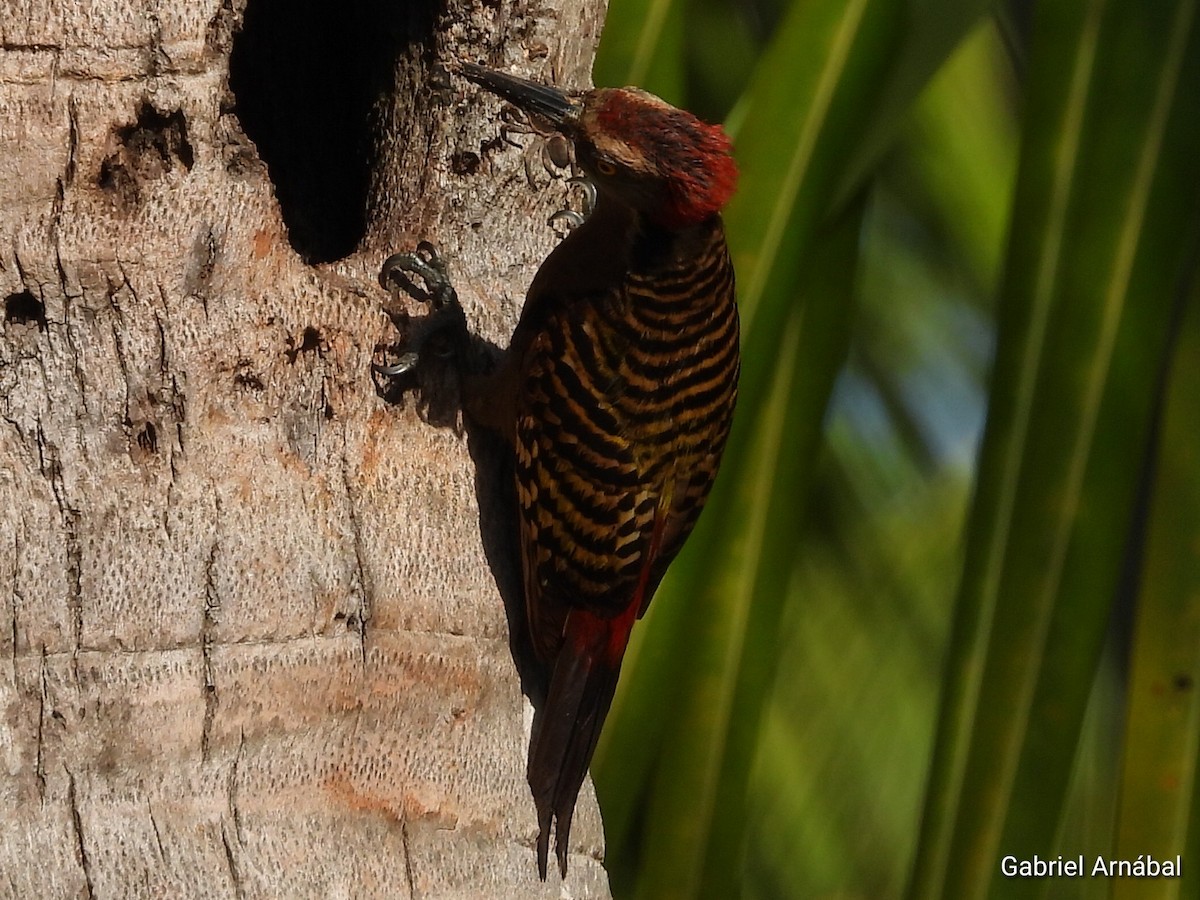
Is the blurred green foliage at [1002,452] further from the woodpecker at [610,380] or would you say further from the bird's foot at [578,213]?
the bird's foot at [578,213]

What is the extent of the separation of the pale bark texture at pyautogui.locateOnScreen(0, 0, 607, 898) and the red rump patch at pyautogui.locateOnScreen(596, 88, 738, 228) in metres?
0.42

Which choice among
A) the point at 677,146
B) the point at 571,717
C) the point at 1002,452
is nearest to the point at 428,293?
the point at 677,146

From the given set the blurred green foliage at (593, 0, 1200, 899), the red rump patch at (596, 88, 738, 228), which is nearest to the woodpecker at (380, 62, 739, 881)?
the red rump patch at (596, 88, 738, 228)

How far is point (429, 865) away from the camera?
183cm

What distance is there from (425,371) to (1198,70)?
122 centimetres

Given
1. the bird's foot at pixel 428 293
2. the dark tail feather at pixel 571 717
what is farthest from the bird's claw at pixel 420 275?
the dark tail feather at pixel 571 717

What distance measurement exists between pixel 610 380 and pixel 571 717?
514mm

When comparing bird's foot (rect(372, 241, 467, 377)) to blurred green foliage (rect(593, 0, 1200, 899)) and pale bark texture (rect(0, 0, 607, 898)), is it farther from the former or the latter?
blurred green foliage (rect(593, 0, 1200, 899))

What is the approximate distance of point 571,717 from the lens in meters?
2.05

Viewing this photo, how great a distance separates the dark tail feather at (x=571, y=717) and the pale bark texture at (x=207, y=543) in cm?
3

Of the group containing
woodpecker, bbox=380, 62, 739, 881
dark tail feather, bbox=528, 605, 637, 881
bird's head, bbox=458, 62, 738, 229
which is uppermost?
bird's head, bbox=458, 62, 738, 229

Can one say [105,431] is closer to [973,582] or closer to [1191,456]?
[973,582]

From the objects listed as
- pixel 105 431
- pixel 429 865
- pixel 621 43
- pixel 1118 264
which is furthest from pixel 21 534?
pixel 1118 264

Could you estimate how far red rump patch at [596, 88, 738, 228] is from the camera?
219 cm
